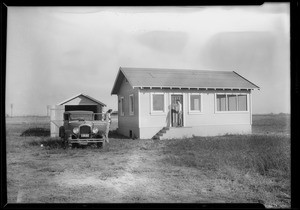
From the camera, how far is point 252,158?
7.54 meters

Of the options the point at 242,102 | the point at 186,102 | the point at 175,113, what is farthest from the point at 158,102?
the point at 242,102

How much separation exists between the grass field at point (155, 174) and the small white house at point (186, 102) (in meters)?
3.44

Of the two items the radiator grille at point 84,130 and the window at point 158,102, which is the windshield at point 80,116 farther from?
the window at point 158,102

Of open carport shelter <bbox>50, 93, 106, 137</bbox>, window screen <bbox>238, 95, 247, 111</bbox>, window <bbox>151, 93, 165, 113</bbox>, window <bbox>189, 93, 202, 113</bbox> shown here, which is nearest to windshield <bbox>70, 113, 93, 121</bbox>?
open carport shelter <bbox>50, 93, 106, 137</bbox>

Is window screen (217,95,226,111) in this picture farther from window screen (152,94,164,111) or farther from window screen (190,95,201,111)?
window screen (152,94,164,111)

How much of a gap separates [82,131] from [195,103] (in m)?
6.76

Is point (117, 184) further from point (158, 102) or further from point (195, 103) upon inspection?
point (195, 103)

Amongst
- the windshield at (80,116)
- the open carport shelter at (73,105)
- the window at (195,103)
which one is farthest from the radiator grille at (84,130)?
the window at (195,103)

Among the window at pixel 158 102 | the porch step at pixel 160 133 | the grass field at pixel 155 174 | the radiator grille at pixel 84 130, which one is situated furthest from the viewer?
the window at pixel 158 102

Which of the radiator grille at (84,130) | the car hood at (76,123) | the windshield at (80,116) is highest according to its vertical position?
the windshield at (80,116)

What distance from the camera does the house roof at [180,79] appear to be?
12953 millimetres

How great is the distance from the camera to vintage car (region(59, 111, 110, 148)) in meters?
9.98

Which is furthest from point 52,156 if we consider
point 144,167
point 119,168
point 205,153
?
point 205,153

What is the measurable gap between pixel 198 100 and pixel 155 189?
369 inches
